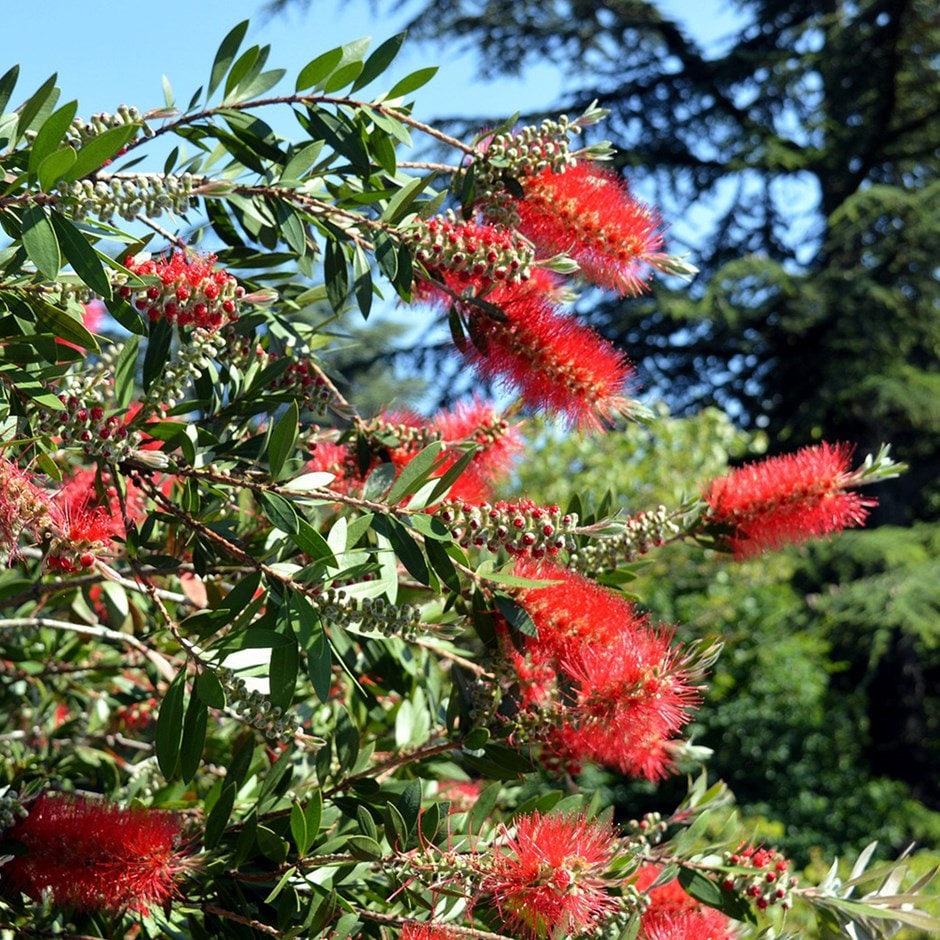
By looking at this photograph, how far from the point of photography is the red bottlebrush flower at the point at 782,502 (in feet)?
3.90

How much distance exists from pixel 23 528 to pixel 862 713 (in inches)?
244

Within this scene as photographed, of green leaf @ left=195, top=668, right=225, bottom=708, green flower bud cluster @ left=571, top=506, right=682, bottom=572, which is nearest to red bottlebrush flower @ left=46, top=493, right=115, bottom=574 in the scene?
green leaf @ left=195, top=668, right=225, bottom=708

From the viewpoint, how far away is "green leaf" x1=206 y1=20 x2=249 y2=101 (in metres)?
1.03

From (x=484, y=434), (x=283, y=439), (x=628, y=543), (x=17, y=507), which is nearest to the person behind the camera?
(x=17, y=507)

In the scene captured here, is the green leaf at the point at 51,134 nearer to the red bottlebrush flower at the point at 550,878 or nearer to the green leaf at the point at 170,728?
the green leaf at the point at 170,728

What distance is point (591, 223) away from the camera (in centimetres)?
103

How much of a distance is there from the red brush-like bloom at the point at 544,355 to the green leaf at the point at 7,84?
0.45 meters

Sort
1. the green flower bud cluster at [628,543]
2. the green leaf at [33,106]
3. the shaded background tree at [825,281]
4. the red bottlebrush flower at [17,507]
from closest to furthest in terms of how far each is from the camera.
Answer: the red bottlebrush flower at [17,507] → the green leaf at [33,106] → the green flower bud cluster at [628,543] → the shaded background tree at [825,281]

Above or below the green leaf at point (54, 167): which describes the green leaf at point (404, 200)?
above

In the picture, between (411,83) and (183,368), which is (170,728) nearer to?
(183,368)

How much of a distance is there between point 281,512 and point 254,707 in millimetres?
161

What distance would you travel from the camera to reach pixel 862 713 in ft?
20.6

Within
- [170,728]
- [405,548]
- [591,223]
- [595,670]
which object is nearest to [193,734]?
[170,728]

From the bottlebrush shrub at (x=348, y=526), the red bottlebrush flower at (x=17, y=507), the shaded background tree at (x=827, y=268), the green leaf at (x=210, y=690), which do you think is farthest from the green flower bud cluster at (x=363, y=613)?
the shaded background tree at (x=827, y=268)
